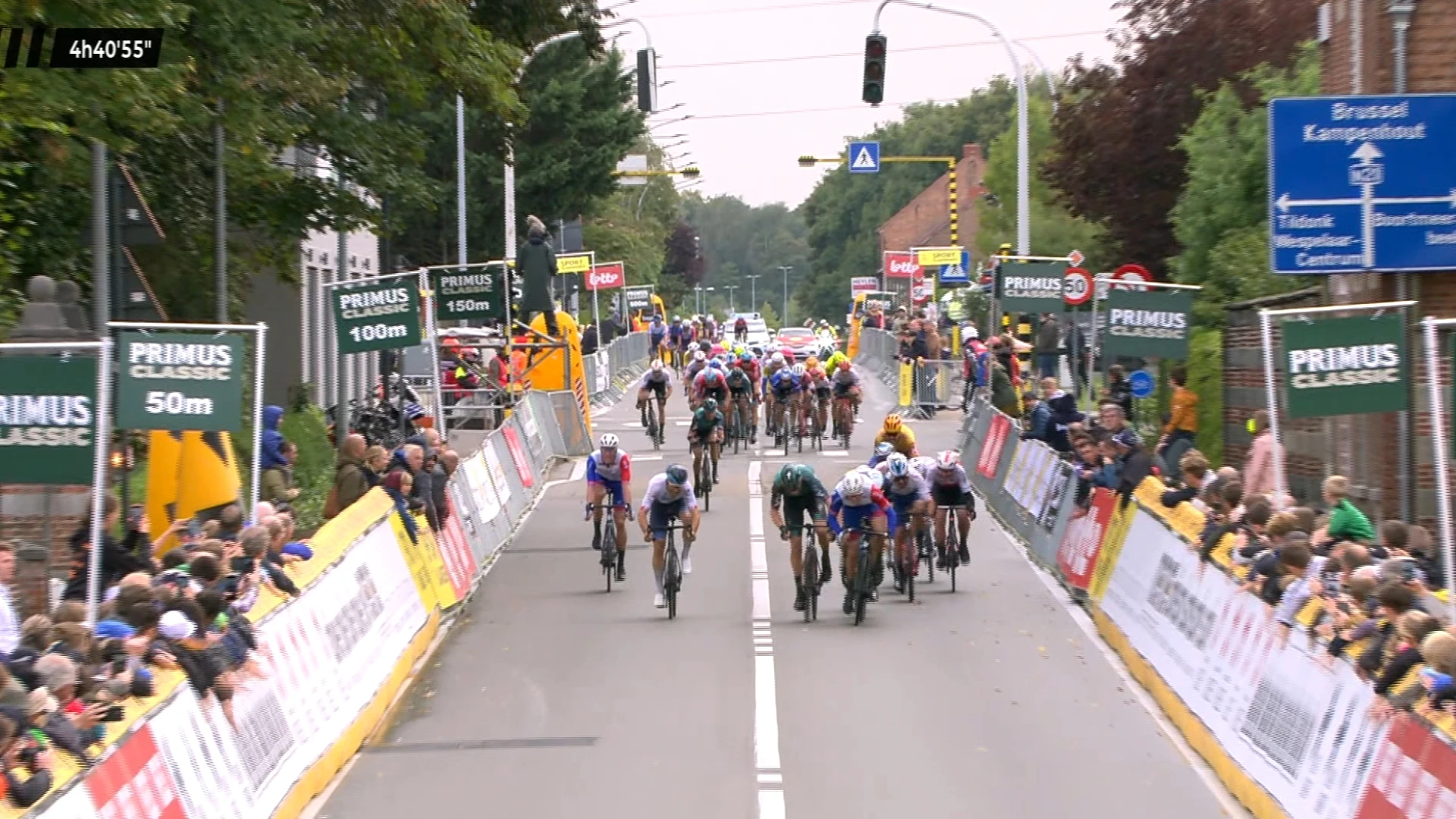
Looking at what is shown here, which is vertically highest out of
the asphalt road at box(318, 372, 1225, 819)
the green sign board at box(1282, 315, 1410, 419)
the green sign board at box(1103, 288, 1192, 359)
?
the green sign board at box(1103, 288, 1192, 359)

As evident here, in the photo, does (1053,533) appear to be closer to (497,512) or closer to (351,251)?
(497,512)

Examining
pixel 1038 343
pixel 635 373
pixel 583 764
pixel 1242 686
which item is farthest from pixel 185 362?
pixel 635 373

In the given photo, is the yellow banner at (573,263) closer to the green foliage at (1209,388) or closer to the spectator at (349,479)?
the green foliage at (1209,388)

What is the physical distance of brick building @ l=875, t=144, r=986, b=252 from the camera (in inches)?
4587

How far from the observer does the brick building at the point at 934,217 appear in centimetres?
11650

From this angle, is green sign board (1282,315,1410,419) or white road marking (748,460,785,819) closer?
white road marking (748,460,785,819)

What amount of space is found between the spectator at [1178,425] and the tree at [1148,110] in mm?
14998

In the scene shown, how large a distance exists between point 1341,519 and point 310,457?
18.5m

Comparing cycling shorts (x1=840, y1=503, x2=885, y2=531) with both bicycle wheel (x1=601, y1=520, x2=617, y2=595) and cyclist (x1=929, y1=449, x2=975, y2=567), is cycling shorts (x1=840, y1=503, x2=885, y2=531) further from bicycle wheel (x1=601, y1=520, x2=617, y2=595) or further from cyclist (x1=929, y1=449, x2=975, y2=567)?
bicycle wheel (x1=601, y1=520, x2=617, y2=595)

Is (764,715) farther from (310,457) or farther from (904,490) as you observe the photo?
(310,457)

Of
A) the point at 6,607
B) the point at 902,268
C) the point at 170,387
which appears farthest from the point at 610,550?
the point at 902,268

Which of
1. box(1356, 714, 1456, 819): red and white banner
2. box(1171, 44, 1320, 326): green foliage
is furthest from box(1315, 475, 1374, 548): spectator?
box(1171, 44, 1320, 326): green foliage

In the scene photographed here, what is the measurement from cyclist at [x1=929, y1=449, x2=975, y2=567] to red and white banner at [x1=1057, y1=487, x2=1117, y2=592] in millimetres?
998

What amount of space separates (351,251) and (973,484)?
17.6 metres
